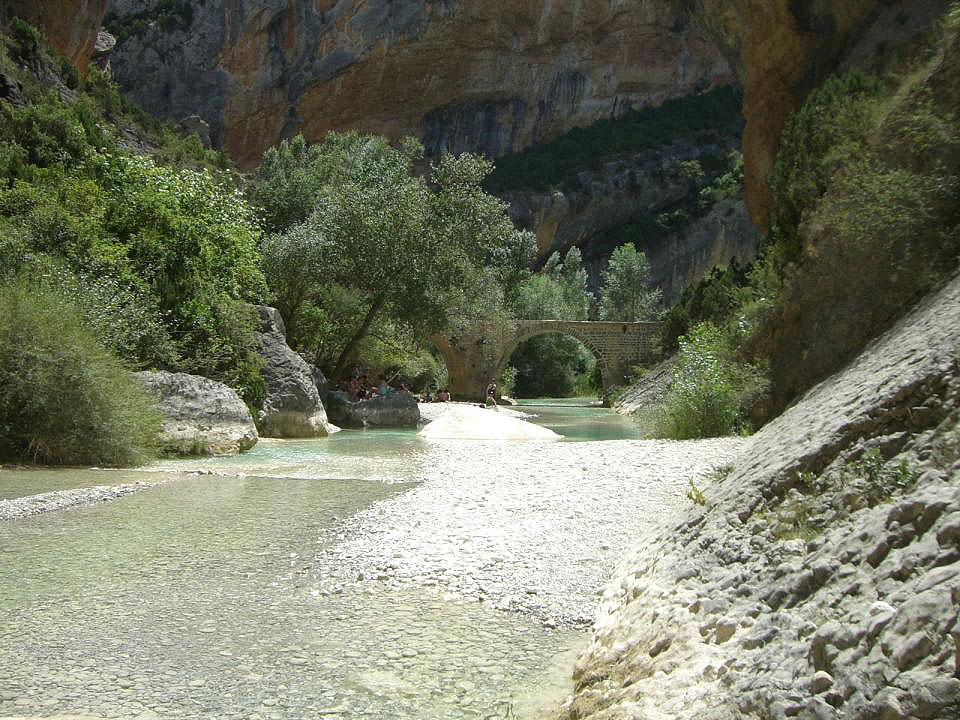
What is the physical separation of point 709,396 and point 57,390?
1010cm

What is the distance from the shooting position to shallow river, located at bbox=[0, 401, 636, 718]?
12.0ft

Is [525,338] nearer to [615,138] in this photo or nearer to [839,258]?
[615,138]

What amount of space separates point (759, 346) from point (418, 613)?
32.0 feet

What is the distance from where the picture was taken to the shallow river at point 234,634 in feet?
12.0

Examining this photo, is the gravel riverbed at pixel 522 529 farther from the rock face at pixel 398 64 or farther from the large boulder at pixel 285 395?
the rock face at pixel 398 64

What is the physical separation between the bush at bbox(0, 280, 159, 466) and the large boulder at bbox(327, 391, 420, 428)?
11.0 meters

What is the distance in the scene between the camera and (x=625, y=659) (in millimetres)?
3408

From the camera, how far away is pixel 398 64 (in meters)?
65.8

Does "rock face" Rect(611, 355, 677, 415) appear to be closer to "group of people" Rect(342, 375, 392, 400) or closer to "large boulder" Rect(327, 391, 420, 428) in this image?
"group of people" Rect(342, 375, 392, 400)

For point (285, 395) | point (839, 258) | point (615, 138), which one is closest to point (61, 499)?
point (839, 258)

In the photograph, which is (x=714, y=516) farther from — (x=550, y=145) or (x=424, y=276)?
(x=550, y=145)

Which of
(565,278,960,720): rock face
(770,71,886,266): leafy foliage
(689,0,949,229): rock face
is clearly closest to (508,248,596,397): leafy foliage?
(689,0,949,229): rock face

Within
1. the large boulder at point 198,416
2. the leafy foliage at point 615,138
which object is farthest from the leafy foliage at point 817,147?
the leafy foliage at point 615,138

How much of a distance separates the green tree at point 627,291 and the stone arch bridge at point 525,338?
1836cm
